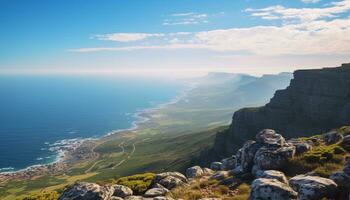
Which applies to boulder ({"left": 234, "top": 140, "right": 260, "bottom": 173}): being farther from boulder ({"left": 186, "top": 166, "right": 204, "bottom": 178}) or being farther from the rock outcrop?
boulder ({"left": 186, "top": 166, "right": 204, "bottom": 178})

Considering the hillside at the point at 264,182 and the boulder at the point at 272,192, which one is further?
the hillside at the point at 264,182

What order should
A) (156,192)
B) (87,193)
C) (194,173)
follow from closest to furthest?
1. (87,193)
2. (156,192)
3. (194,173)

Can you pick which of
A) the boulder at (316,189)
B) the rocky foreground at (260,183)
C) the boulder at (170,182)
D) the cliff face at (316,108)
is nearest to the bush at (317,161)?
the rocky foreground at (260,183)

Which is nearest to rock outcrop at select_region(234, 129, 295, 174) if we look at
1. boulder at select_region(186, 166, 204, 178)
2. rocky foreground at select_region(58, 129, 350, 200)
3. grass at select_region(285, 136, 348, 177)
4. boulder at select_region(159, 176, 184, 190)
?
rocky foreground at select_region(58, 129, 350, 200)

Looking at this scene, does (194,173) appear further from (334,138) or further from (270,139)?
(334,138)

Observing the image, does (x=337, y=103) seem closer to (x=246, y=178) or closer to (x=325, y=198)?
(x=246, y=178)

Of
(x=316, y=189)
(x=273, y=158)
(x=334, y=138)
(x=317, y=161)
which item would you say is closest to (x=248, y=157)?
(x=273, y=158)

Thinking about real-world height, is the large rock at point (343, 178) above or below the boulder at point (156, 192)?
above

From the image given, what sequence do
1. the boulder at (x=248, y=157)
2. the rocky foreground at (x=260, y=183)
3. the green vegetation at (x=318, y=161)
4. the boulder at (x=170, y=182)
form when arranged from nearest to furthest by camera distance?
the rocky foreground at (x=260, y=183) → the green vegetation at (x=318, y=161) → the boulder at (x=170, y=182) → the boulder at (x=248, y=157)

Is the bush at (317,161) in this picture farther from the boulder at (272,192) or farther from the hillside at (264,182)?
the boulder at (272,192)
